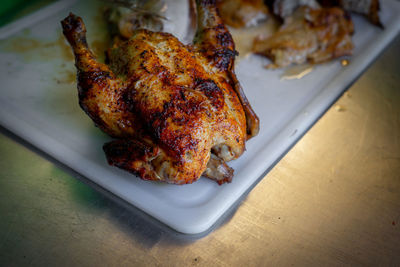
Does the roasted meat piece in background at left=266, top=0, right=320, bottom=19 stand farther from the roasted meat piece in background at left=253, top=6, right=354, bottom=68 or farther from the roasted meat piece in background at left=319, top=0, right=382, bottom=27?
the roasted meat piece in background at left=319, top=0, right=382, bottom=27

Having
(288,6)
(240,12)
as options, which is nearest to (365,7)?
(288,6)

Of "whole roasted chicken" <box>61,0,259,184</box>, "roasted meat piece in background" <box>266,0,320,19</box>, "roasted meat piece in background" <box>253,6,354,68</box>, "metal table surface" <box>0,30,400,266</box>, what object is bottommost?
"metal table surface" <box>0,30,400,266</box>

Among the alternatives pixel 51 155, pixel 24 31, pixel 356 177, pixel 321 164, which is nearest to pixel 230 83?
pixel 321 164

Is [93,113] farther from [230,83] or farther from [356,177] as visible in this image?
[356,177]

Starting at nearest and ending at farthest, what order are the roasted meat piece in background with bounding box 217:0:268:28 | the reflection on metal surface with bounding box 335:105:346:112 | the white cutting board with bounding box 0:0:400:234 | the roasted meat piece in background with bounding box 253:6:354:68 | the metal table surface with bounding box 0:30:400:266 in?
the metal table surface with bounding box 0:30:400:266
the white cutting board with bounding box 0:0:400:234
the reflection on metal surface with bounding box 335:105:346:112
the roasted meat piece in background with bounding box 253:6:354:68
the roasted meat piece in background with bounding box 217:0:268:28

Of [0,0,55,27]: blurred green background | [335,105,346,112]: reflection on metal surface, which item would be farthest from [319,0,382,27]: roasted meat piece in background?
[0,0,55,27]: blurred green background

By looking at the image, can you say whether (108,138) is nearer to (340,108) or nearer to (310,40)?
(340,108)
